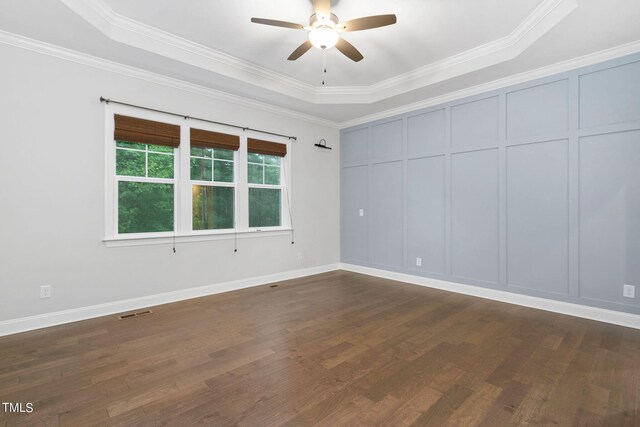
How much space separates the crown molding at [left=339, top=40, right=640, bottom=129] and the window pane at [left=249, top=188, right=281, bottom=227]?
2.29m

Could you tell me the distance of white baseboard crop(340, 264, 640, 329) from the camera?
10.4ft

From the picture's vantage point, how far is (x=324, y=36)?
266 cm

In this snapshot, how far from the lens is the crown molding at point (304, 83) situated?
2789 millimetres

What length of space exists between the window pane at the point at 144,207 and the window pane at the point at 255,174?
1.20 m

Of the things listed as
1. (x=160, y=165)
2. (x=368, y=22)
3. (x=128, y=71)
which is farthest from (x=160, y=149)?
(x=368, y=22)

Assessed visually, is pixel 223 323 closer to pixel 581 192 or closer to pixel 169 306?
pixel 169 306

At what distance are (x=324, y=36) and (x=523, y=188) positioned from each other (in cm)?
304

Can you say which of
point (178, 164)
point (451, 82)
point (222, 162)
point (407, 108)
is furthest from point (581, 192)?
point (178, 164)

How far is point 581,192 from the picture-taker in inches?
135

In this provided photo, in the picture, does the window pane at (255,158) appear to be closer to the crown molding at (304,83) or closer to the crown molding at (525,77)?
the crown molding at (304,83)

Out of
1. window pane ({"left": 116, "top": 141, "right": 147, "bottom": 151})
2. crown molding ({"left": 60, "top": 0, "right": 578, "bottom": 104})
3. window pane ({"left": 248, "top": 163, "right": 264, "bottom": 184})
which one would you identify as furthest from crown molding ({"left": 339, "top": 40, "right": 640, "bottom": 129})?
window pane ({"left": 116, "top": 141, "right": 147, "bottom": 151})

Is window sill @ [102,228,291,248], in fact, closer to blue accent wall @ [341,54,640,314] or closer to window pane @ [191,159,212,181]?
window pane @ [191,159,212,181]

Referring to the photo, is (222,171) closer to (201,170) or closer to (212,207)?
(201,170)

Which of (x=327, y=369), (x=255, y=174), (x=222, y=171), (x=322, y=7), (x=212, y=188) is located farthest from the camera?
(x=255, y=174)
